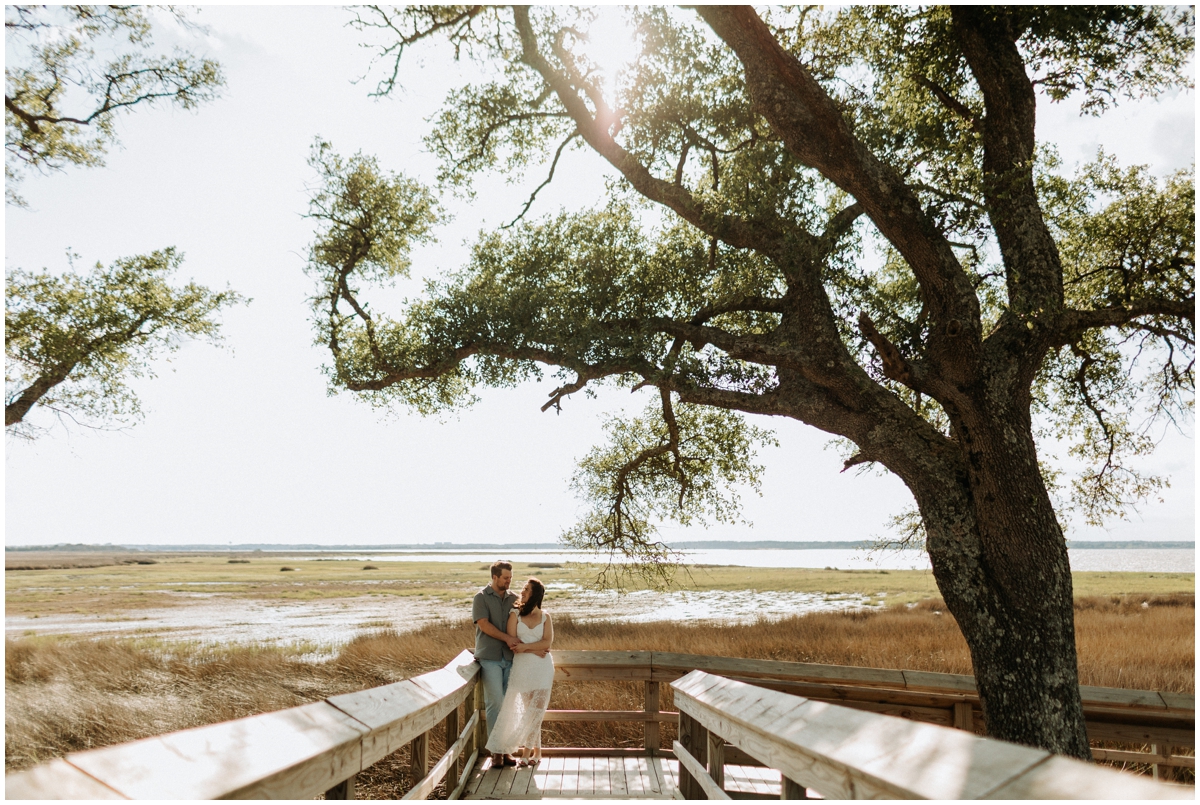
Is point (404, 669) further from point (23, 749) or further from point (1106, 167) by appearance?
point (1106, 167)

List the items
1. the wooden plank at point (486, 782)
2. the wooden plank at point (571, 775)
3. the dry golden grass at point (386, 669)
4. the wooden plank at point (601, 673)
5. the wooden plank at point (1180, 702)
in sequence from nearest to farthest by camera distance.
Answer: the wooden plank at point (486, 782)
the wooden plank at point (571, 775)
the wooden plank at point (1180, 702)
the wooden plank at point (601, 673)
the dry golden grass at point (386, 669)

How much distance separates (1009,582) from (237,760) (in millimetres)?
7835

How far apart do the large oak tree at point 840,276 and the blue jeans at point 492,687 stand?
3.72 meters

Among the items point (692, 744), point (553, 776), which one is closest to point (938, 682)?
point (553, 776)

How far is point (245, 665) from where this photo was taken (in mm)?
15938

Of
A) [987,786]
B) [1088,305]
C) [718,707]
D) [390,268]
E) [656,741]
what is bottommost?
[656,741]


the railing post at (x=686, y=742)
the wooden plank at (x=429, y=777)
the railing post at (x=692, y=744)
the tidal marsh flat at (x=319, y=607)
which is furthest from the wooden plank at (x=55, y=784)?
the tidal marsh flat at (x=319, y=607)

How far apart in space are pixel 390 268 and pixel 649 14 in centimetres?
605

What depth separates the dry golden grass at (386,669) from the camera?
10.7 meters

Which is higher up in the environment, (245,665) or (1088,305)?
(1088,305)

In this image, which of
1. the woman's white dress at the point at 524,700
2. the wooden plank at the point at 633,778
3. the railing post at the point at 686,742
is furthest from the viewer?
the woman's white dress at the point at 524,700

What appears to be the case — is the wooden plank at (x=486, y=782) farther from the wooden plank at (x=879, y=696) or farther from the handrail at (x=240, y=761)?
the handrail at (x=240, y=761)

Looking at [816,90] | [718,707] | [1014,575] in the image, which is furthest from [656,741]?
[816,90]

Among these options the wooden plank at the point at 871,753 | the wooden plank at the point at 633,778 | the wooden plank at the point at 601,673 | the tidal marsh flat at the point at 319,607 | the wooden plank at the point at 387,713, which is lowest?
the tidal marsh flat at the point at 319,607
